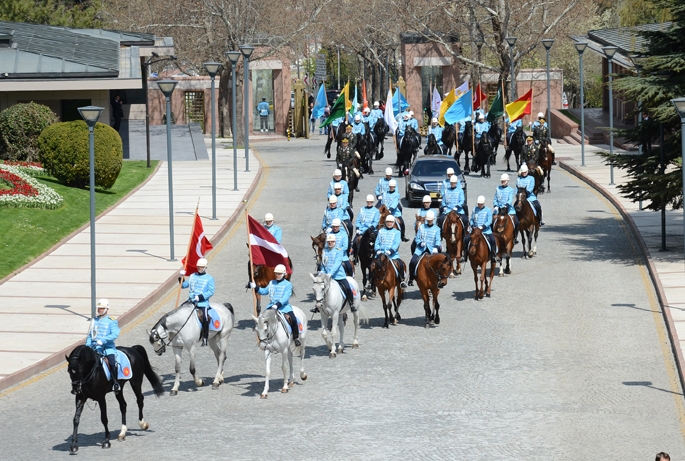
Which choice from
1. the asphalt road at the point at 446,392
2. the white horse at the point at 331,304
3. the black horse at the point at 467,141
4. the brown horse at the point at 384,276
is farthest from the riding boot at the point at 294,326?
the black horse at the point at 467,141

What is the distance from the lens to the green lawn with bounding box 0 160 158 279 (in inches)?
1225

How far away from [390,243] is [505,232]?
202 inches

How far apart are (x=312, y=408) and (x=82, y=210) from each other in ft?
65.9

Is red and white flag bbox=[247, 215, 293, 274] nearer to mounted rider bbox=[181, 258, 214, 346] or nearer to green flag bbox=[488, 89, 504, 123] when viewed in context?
mounted rider bbox=[181, 258, 214, 346]

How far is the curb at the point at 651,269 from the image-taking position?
21170 mm

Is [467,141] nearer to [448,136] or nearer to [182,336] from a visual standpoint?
[448,136]

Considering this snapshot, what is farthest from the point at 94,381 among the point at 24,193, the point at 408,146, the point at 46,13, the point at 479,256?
the point at 46,13

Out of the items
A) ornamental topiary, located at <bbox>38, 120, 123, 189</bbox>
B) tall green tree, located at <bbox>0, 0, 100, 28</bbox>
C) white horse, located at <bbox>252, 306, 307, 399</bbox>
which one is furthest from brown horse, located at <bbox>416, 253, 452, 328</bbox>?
tall green tree, located at <bbox>0, 0, 100, 28</bbox>

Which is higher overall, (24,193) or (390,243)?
(24,193)

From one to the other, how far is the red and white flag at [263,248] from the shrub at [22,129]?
21902 millimetres

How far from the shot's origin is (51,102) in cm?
4812

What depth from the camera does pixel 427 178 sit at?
127 feet

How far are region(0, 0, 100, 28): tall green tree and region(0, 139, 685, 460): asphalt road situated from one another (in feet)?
139

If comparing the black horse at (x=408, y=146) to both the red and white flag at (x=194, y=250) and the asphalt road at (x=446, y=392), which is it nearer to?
the asphalt road at (x=446, y=392)
